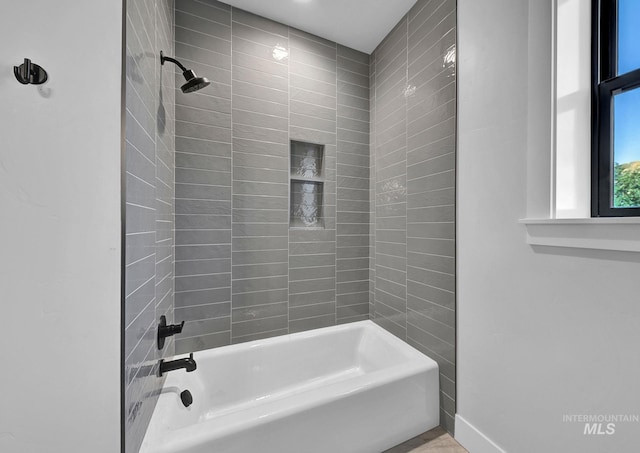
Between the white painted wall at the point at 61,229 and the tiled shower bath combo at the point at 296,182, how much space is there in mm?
368

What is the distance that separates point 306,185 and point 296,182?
9 centimetres

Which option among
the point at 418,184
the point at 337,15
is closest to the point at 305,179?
the point at 418,184

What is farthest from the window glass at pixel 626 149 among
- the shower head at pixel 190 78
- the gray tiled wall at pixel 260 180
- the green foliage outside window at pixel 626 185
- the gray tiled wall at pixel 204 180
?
the gray tiled wall at pixel 204 180

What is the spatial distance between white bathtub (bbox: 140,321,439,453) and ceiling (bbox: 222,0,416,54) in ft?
8.23

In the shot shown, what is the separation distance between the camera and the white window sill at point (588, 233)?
0.78 meters

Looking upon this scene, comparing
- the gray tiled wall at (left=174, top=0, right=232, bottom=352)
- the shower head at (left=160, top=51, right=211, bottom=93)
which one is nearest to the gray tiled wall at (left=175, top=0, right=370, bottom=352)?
the gray tiled wall at (left=174, top=0, right=232, bottom=352)

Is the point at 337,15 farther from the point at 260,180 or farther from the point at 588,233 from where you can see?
the point at 588,233

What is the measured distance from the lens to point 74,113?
0.68m

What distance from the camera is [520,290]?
1125mm

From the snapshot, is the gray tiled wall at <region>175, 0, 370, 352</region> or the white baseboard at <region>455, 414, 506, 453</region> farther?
the gray tiled wall at <region>175, 0, 370, 352</region>

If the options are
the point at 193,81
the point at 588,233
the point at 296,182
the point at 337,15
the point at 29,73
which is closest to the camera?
the point at 29,73

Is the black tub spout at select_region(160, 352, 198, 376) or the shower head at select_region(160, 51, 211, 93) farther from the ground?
the shower head at select_region(160, 51, 211, 93)

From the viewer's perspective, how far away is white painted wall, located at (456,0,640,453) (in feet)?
2.78

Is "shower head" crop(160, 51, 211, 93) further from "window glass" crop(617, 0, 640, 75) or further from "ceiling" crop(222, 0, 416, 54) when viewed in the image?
"window glass" crop(617, 0, 640, 75)
